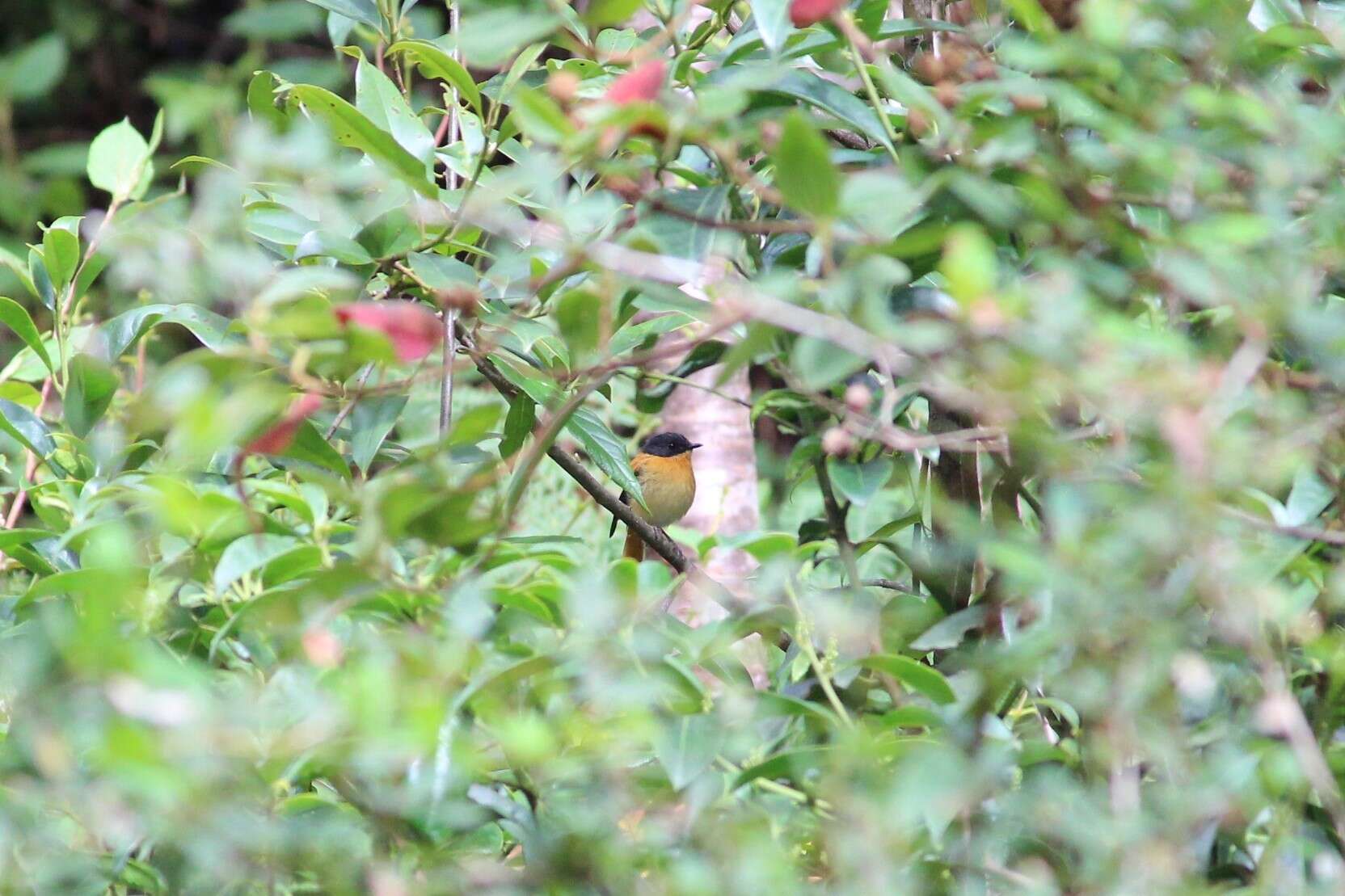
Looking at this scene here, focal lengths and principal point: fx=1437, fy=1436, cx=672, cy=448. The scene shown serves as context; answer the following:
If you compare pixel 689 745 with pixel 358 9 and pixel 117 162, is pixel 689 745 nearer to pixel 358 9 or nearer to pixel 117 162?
pixel 358 9

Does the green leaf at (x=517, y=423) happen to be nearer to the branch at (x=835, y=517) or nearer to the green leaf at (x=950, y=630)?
the branch at (x=835, y=517)

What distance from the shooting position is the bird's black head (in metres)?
4.29

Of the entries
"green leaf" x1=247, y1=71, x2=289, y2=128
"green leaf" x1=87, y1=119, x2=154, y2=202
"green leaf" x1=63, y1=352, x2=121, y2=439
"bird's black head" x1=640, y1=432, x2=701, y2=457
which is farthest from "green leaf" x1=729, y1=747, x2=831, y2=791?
"bird's black head" x1=640, y1=432, x2=701, y2=457

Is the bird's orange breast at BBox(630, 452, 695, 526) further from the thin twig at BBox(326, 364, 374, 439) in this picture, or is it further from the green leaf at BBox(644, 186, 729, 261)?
the green leaf at BBox(644, 186, 729, 261)

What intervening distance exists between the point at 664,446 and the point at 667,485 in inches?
15.7

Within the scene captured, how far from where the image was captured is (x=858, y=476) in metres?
1.55

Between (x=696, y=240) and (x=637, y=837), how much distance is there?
46cm

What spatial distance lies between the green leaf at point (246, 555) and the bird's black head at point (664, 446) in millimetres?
2909

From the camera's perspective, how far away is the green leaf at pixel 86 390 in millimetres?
1696

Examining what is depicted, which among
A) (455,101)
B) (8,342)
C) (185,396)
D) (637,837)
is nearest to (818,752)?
(637,837)

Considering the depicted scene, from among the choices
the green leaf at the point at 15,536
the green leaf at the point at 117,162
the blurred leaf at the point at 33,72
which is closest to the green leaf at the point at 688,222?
the green leaf at the point at 15,536

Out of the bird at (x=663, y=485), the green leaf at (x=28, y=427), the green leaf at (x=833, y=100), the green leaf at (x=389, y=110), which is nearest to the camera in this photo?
the green leaf at (x=833, y=100)

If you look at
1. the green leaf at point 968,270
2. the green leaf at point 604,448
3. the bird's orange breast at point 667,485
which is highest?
the green leaf at point 968,270

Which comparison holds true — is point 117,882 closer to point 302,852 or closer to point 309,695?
point 302,852
